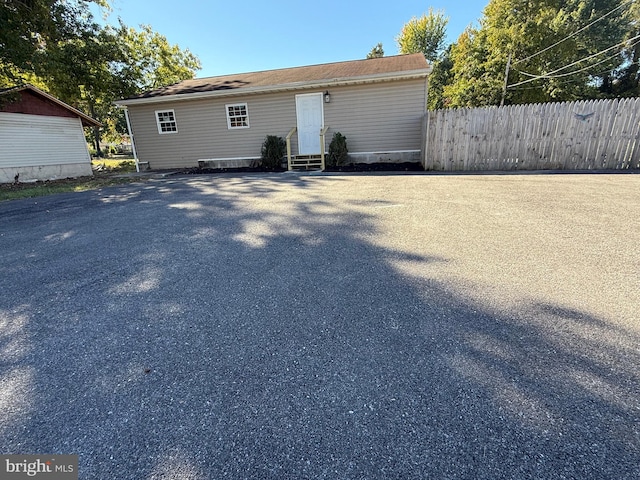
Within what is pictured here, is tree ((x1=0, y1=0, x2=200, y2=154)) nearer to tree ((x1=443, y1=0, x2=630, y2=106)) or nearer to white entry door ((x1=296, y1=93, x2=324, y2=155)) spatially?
white entry door ((x1=296, y1=93, x2=324, y2=155))

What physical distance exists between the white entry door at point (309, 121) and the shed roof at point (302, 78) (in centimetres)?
46

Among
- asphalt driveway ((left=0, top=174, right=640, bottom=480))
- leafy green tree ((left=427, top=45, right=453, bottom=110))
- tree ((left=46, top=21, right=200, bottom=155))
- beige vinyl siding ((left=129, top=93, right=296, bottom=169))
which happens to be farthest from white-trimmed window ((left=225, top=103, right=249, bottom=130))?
leafy green tree ((left=427, top=45, right=453, bottom=110))

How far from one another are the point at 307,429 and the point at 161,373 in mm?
914

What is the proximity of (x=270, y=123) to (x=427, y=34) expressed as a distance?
25.9 meters

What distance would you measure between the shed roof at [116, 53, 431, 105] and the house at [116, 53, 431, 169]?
0.11 feet

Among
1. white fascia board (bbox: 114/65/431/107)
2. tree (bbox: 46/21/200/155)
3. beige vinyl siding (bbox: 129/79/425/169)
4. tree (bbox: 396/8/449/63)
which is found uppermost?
tree (bbox: 396/8/449/63)

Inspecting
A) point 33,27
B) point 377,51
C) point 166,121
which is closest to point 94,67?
point 33,27

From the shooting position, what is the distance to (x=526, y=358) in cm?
167

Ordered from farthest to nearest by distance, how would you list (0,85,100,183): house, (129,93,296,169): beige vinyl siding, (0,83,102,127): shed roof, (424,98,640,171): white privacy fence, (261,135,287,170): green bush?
(129,93,296,169): beige vinyl siding
(261,135,287,170): green bush
(0,85,100,183): house
(0,83,102,127): shed roof
(424,98,640,171): white privacy fence

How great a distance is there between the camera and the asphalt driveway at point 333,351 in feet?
3.95

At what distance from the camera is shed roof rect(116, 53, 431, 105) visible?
9.76 meters

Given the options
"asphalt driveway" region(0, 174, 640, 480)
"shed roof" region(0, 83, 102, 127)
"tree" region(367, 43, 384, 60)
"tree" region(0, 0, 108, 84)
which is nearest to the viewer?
"asphalt driveway" region(0, 174, 640, 480)

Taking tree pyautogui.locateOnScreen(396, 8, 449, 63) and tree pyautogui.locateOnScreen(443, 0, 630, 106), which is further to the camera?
tree pyautogui.locateOnScreen(396, 8, 449, 63)

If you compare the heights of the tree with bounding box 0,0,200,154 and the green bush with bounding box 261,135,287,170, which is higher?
the tree with bounding box 0,0,200,154
